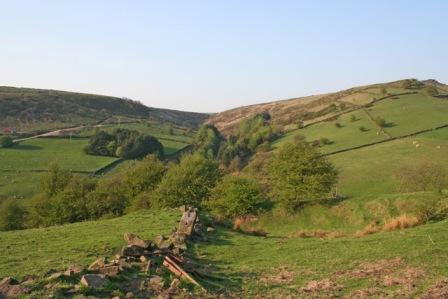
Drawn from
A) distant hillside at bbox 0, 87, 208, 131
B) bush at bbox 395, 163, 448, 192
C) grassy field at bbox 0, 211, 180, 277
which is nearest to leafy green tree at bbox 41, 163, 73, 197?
grassy field at bbox 0, 211, 180, 277

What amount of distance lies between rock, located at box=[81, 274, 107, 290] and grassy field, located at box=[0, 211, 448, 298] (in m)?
3.85

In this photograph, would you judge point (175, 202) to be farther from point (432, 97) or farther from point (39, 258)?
point (432, 97)

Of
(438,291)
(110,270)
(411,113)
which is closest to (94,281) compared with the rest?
(110,270)

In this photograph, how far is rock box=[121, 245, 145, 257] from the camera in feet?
67.4

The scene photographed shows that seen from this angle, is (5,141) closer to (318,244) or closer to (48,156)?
(48,156)

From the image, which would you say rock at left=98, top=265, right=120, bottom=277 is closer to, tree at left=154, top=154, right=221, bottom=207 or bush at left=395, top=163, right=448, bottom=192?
tree at left=154, top=154, right=221, bottom=207

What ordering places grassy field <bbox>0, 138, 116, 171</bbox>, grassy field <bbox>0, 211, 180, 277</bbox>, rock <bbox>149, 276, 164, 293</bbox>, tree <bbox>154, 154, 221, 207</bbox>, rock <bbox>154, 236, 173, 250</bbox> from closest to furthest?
rock <bbox>149, 276, 164, 293</bbox>
grassy field <bbox>0, 211, 180, 277</bbox>
rock <bbox>154, 236, 173, 250</bbox>
tree <bbox>154, 154, 221, 207</bbox>
grassy field <bbox>0, 138, 116, 171</bbox>

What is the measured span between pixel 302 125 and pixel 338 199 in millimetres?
77899

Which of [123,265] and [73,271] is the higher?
[73,271]

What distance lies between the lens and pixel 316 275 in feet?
64.3

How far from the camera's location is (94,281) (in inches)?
630

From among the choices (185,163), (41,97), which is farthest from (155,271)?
(41,97)

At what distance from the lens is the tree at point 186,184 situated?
50594mm

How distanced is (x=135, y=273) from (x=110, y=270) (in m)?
0.99
